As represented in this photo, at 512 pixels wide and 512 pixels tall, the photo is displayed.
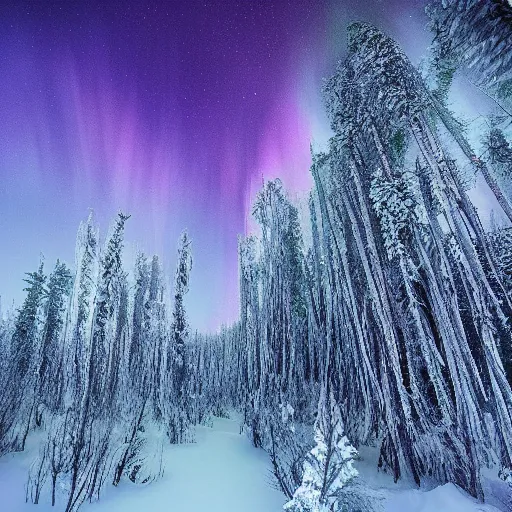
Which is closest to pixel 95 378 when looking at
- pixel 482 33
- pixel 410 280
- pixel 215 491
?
pixel 215 491

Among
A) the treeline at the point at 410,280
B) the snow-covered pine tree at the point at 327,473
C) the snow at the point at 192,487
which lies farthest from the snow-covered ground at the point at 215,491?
the snow-covered pine tree at the point at 327,473

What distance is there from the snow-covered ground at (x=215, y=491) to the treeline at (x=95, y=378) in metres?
0.44

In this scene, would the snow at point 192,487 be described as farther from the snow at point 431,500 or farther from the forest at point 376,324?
the snow at point 431,500

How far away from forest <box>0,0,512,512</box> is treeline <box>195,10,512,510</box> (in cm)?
4

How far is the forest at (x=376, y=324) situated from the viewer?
470 centimetres

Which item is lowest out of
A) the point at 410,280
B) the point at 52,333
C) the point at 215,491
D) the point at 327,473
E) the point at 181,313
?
the point at 215,491

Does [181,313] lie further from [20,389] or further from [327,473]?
[327,473]

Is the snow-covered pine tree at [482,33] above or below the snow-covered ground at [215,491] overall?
above

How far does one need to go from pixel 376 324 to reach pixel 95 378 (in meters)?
8.90

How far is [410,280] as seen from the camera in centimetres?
632

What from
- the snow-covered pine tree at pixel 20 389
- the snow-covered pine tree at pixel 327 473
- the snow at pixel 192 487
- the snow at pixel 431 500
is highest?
the snow-covered pine tree at pixel 20 389

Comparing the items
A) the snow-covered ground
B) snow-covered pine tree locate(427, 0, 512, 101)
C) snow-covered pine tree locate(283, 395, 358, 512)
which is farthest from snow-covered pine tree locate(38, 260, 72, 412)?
snow-covered pine tree locate(427, 0, 512, 101)

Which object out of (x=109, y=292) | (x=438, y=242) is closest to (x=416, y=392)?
(x=438, y=242)

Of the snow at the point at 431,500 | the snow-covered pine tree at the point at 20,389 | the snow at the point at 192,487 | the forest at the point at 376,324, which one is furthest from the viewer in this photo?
the snow-covered pine tree at the point at 20,389
